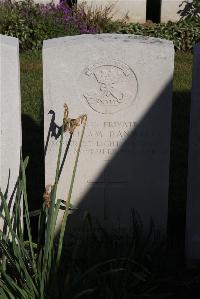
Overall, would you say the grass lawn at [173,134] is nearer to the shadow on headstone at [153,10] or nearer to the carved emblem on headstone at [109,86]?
the carved emblem on headstone at [109,86]

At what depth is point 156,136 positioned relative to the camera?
163 inches

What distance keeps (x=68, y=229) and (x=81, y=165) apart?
0.45 meters

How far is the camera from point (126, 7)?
1022 cm

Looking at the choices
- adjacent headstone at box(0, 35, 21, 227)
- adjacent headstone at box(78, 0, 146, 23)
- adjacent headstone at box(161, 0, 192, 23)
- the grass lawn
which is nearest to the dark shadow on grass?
the grass lawn

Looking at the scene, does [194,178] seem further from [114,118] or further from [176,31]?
[176,31]

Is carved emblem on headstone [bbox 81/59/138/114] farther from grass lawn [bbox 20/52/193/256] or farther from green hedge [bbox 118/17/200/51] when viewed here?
green hedge [bbox 118/17/200/51]

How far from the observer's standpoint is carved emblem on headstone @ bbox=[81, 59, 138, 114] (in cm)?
400

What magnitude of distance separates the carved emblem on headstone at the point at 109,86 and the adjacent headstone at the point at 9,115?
0.42 m

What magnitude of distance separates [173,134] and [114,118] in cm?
243

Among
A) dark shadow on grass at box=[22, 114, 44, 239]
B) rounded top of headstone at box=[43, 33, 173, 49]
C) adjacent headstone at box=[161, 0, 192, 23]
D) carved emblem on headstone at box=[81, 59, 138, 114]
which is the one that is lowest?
dark shadow on grass at box=[22, 114, 44, 239]

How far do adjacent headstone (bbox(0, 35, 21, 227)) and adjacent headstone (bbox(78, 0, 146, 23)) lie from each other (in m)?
6.36

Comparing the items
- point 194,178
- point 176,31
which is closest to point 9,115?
point 194,178

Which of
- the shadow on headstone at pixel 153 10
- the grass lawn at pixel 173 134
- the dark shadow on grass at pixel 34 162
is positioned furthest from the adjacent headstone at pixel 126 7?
the dark shadow on grass at pixel 34 162

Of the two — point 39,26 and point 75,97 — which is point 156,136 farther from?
point 39,26
